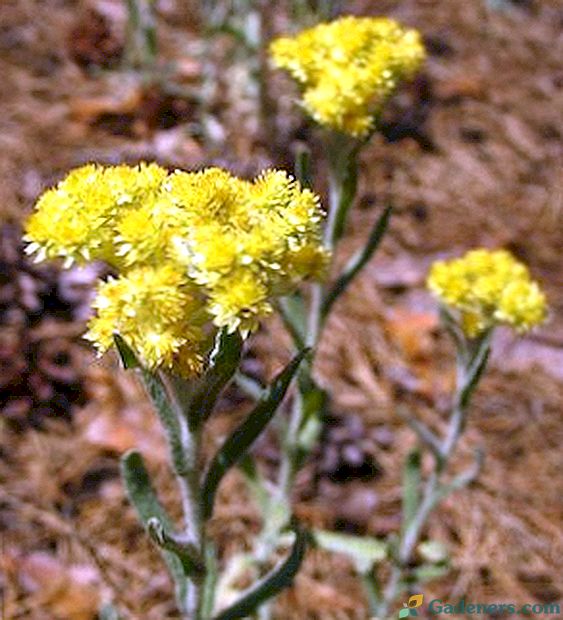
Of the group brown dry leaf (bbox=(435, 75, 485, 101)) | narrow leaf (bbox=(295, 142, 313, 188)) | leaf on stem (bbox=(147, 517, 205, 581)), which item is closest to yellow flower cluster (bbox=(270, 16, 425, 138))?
narrow leaf (bbox=(295, 142, 313, 188))

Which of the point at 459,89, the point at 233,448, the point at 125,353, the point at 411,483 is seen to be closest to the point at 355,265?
the point at 411,483

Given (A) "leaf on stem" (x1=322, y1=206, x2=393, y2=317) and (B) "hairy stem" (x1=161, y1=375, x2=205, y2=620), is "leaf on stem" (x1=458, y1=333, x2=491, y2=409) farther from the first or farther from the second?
(B) "hairy stem" (x1=161, y1=375, x2=205, y2=620)

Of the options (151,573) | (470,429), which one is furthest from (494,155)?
(151,573)

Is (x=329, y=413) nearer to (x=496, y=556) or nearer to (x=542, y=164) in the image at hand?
(x=496, y=556)

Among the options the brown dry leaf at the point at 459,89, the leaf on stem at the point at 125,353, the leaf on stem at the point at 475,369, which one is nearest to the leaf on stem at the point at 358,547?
the leaf on stem at the point at 475,369

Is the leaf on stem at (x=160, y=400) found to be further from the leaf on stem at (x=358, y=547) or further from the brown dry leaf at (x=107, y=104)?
the brown dry leaf at (x=107, y=104)

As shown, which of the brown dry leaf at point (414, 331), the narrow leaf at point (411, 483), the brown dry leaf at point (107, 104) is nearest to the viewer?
the narrow leaf at point (411, 483)
